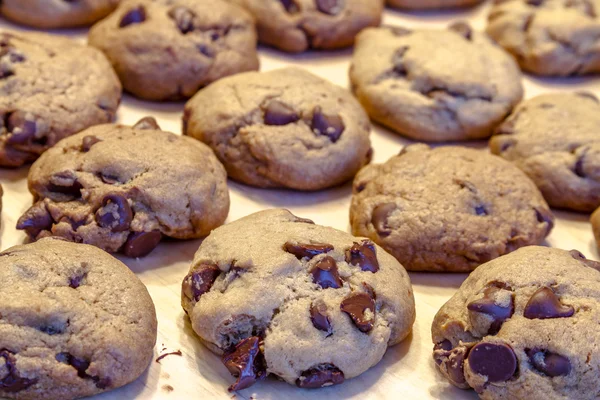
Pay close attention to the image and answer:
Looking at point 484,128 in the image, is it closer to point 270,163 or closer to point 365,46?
point 365,46

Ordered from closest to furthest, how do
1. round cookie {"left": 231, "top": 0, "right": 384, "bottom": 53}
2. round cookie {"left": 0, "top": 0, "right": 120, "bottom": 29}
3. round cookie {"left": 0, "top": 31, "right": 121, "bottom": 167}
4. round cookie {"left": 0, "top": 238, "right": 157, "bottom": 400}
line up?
1. round cookie {"left": 0, "top": 238, "right": 157, "bottom": 400}
2. round cookie {"left": 0, "top": 31, "right": 121, "bottom": 167}
3. round cookie {"left": 0, "top": 0, "right": 120, "bottom": 29}
4. round cookie {"left": 231, "top": 0, "right": 384, "bottom": 53}

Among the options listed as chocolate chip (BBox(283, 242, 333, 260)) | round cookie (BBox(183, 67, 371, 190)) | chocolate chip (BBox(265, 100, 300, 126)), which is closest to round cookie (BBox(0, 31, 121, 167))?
round cookie (BBox(183, 67, 371, 190))

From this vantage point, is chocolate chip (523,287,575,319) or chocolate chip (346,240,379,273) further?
chocolate chip (346,240,379,273)

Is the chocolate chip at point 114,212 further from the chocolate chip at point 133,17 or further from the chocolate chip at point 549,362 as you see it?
the chocolate chip at point 549,362

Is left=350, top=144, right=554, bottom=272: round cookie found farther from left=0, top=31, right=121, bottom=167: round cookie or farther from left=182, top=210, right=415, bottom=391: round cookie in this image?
left=0, top=31, right=121, bottom=167: round cookie

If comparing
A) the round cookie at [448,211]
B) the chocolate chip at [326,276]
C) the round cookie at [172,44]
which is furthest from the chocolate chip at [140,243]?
the round cookie at [172,44]

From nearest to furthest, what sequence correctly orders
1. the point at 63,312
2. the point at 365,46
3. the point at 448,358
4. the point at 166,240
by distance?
the point at 63,312
the point at 448,358
the point at 166,240
the point at 365,46

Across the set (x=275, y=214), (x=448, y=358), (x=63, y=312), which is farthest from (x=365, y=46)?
(x=63, y=312)

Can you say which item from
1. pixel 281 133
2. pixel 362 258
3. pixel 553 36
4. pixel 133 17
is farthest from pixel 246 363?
pixel 553 36

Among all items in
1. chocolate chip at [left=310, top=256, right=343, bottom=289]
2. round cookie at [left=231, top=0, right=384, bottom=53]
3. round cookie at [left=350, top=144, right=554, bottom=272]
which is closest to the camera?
chocolate chip at [left=310, top=256, right=343, bottom=289]
